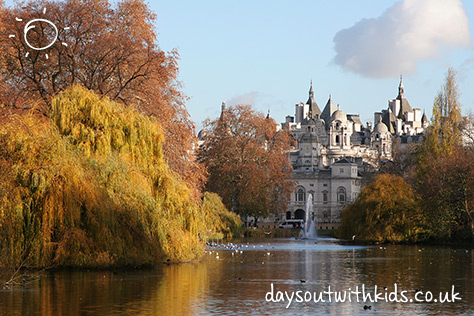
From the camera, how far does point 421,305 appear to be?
56.6 ft

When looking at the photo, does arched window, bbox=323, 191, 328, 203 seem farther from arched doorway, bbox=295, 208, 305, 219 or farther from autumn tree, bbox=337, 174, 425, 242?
autumn tree, bbox=337, 174, 425, 242

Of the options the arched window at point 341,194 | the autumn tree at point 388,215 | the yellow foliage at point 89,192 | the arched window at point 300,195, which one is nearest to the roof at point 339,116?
the arched window at point 300,195

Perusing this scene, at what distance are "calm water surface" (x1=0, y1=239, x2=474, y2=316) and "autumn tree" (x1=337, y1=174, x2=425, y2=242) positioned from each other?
54.2 feet

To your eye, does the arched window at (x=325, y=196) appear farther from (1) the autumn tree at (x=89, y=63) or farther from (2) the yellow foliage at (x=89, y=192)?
(2) the yellow foliage at (x=89, y=192)

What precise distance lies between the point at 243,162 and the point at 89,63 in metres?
35.0

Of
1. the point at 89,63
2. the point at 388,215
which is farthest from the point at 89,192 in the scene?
the point at 388,215

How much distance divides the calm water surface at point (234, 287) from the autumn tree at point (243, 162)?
36651mm

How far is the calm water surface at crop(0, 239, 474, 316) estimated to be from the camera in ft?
53.7

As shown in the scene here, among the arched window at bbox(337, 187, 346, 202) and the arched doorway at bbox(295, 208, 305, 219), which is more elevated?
the arched window at bbox(337, 187, 346, 202)

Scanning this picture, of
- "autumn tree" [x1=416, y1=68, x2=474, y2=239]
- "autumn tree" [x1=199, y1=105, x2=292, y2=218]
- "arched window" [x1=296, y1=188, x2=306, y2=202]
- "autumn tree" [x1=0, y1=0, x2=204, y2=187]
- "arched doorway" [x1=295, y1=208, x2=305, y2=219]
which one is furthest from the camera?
"arched doorway" [x1=295, y1=208, x2=305, y2=219]

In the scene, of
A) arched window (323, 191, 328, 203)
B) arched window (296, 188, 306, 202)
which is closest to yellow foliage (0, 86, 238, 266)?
arched window (323, 191, 328, 203)

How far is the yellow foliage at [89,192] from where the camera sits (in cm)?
2216

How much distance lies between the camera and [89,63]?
35125 millimetres

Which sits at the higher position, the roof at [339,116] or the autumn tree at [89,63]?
the roof at [339,116]
